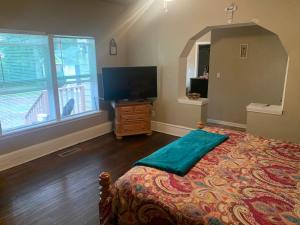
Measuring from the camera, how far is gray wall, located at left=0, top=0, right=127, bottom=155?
3078 mm

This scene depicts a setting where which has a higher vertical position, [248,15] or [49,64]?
[248,15]

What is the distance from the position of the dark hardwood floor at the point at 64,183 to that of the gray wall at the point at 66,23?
14.7 inches

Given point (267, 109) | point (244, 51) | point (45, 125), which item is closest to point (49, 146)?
point (45, 125)

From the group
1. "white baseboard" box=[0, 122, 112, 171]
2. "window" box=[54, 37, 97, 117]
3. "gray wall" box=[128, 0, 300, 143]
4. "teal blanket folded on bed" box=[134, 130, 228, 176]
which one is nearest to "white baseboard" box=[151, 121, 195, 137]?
"gray wall" box=[128, 0, 300, 143]

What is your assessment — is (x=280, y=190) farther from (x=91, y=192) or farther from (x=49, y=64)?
(x=49, y=64)

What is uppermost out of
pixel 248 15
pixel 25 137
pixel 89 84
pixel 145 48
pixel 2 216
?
pixel 248 15

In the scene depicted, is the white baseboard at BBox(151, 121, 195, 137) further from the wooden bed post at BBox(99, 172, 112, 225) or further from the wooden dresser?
the wooden bed post at BBox(99, 172, 112, 225)

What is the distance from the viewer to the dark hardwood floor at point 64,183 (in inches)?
86.4

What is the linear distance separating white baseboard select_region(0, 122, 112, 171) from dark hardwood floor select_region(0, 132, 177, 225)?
0.11m

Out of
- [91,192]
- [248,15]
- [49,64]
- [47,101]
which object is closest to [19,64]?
[49,64]

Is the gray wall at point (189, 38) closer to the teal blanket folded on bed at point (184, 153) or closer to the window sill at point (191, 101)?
the window sill at point (191, 101)

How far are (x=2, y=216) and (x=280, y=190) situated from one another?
2503mm

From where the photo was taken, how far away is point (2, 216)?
7.14 feet

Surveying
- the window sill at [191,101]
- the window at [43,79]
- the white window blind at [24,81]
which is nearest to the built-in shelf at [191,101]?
the window sill at [191,101]
